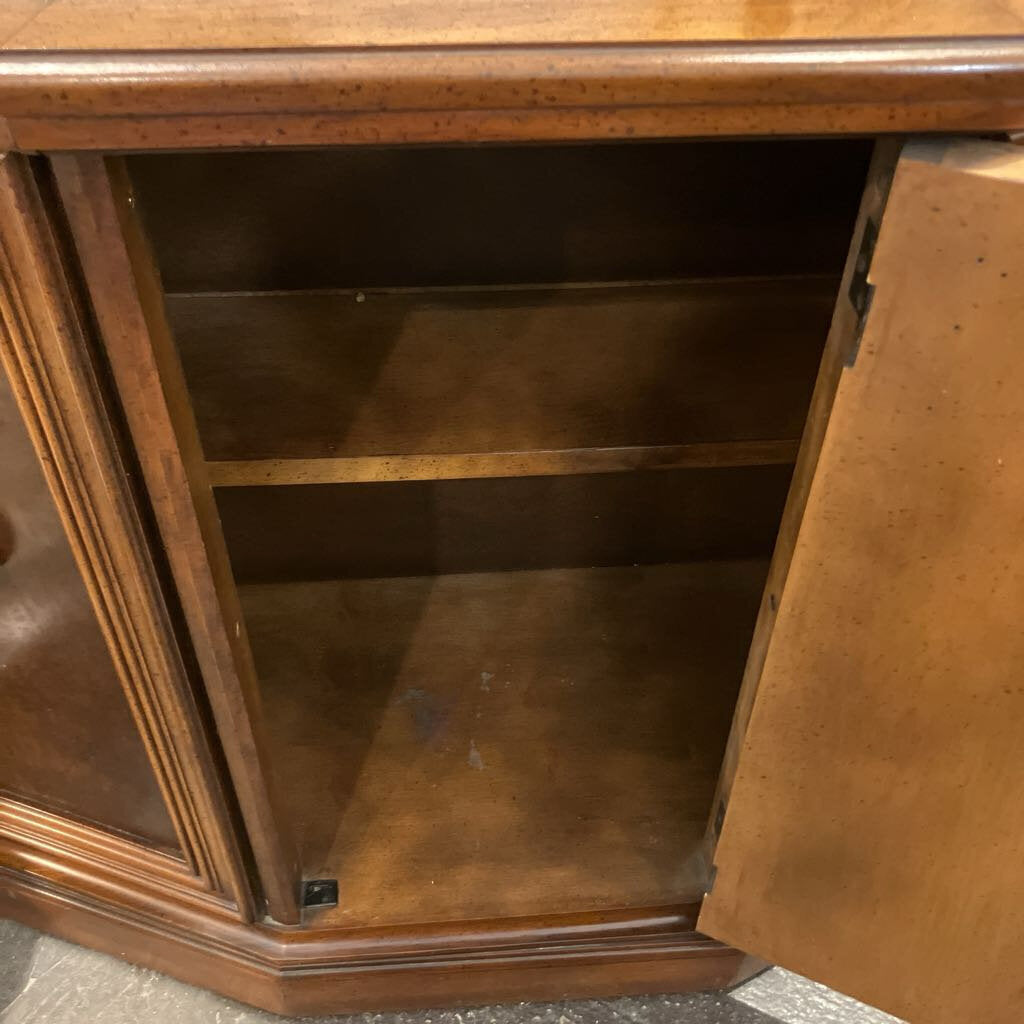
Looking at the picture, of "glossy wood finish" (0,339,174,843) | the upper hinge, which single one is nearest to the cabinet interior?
"glossy wood finish" (0,339,174,843)

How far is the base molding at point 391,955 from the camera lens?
909 millimetres

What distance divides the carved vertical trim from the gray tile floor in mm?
295

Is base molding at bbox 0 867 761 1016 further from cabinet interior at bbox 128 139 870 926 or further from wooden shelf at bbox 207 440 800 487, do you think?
wooden shelf at bbox 207 440 800 487

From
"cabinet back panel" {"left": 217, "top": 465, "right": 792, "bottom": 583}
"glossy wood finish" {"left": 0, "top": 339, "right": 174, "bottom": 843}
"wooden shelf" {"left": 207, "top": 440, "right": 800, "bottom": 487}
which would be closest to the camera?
"glossy wood finish" {"left": 0, "top": 339, "right": 174, "bottom": 843}

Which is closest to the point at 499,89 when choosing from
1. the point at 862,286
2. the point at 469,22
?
the point at 469,22

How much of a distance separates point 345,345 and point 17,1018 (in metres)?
0.76

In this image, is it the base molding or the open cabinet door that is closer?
the open cabinet door

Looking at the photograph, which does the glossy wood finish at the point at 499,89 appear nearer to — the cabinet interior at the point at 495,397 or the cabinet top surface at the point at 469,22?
the cabinet top surface at the point at 469,22

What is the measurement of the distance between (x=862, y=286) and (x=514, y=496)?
30.4 inches

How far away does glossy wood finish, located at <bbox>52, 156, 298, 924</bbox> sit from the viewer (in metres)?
0.48

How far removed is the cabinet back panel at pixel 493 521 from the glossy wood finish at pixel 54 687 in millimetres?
421

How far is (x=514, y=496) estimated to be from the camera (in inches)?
49.0

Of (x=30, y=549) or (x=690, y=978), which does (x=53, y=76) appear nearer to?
(x=30, y=549)

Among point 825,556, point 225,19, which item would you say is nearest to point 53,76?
point 225,19
